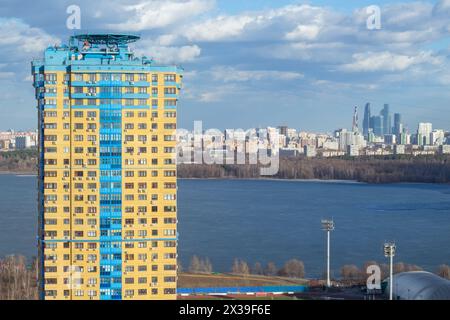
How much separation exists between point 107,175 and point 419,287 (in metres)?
2.76

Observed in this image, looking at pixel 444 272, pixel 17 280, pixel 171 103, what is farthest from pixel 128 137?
pixel 444 272

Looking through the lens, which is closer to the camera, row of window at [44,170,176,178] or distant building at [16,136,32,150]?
row of window at [44,170,176,178]

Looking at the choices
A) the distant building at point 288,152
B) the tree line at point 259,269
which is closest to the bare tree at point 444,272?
the tree line at point 259,269

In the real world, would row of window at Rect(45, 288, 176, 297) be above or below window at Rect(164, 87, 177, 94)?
below

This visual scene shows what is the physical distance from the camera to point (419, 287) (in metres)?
5.93

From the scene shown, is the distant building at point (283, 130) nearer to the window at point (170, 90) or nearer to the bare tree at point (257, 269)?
the bare tree at point (257, 269)

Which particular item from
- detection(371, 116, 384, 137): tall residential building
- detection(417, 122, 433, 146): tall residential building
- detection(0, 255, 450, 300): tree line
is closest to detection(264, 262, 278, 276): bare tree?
detection(0, 255, 450, 300): tree line

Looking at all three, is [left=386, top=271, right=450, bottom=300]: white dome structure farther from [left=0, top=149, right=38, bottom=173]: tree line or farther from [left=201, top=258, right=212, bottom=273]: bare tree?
[left=0, top=149, right=38, bottom=173]: tree line

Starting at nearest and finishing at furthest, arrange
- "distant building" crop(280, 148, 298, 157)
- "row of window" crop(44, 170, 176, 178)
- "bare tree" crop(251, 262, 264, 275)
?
1. "row of window" crop(44, 170, 176, 178)
2. "bare tree" crop(251, 262, 264, 275)
3. "distant building" crop(280, 148, 298, 157)

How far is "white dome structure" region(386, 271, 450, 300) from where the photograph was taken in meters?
5.74

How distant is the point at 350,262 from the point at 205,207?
19.2ft

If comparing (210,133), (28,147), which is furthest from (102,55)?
(28,147)

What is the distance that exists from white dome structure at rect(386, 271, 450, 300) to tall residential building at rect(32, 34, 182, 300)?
2.15 metres

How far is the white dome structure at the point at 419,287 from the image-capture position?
574 centimetres
